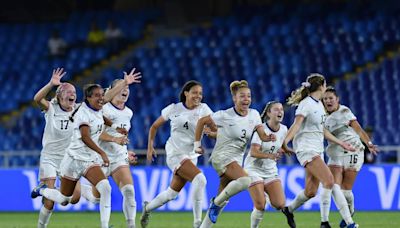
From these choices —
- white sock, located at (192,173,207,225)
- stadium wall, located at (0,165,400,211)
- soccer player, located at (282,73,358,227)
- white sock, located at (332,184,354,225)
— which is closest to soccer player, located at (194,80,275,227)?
white sock, located at (192,173,207,225)

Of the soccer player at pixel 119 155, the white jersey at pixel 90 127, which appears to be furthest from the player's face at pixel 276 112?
the white jersey at pixel 90 127

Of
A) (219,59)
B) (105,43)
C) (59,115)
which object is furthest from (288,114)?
(59,115)

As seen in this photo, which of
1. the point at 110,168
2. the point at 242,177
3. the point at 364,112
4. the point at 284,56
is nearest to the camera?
the point at 242,177

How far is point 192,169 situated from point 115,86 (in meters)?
1.68

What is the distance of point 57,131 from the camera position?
17.4m

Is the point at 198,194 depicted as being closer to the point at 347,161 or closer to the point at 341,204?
the point at 341,204

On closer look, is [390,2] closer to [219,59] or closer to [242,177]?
[219,59]

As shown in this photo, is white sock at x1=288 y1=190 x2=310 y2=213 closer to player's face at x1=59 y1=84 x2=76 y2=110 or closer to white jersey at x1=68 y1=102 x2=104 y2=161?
white jersey at x1=68 y1=102 x2=104 y2=161

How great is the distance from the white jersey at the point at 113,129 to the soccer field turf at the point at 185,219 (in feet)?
7.85

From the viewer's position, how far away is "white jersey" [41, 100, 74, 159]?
1725 cm

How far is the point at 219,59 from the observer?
32.4 metres

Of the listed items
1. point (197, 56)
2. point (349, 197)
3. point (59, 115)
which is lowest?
point (349, 197)

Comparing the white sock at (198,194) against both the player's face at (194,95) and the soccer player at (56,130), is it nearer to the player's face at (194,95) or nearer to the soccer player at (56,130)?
the player's face at (194,95)

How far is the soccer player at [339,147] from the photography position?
17609 mm
